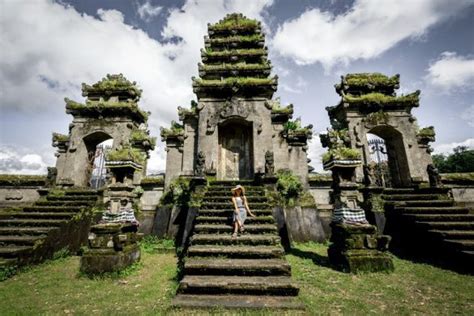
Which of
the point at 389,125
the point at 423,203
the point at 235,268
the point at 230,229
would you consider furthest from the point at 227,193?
the point at 389,125

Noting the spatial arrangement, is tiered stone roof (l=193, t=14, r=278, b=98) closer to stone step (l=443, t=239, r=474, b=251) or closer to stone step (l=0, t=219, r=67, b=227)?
stone step (l=0, t=219, r=67, b=227)

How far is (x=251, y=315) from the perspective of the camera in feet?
13.1

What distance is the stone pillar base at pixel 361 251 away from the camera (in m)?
6.24

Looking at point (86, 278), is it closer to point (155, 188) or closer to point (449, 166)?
point (155, 188)

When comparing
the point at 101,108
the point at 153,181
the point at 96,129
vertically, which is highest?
the point at 101,108

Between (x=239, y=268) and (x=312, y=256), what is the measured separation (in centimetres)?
359

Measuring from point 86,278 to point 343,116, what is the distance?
13.3 m

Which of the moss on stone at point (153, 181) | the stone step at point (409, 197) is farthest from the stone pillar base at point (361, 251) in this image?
the moss on stone at point (153, 181)

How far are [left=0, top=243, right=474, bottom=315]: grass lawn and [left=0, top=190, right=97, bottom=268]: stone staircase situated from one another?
579mm

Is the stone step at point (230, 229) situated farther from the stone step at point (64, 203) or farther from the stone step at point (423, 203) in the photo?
the stone step at point (64, 203)

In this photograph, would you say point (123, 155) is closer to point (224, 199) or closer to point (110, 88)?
point (224, 199)

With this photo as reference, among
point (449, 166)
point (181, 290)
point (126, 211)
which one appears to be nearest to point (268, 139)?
point (126, 211)

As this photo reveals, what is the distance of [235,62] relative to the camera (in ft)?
47.1

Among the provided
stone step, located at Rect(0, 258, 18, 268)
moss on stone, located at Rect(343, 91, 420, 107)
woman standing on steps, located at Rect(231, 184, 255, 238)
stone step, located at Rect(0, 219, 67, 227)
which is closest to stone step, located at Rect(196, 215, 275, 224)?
Answer: woman standing on steps, located at Rect(231, 184, 255, 238)
